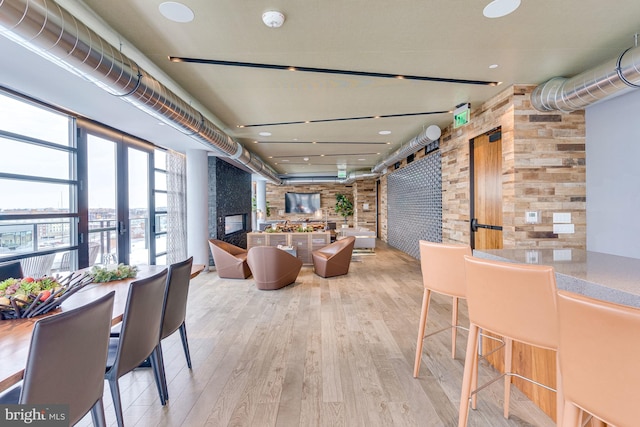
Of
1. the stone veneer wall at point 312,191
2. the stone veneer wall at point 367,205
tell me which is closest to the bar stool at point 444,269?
the stone veneer wall at point 367,205

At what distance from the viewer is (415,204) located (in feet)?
23.9

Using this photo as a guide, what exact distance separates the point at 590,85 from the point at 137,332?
13.9ft

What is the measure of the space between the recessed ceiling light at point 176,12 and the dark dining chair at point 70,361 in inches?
79.2

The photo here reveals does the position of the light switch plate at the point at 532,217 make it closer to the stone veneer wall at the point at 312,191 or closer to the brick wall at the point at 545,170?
the brick wall at the point at 545,170

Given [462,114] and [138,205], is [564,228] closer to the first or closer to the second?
[462,114]

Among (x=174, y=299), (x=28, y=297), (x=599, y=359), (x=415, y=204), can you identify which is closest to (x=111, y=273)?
(x=174, y=299)

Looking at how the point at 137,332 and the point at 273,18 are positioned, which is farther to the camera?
the point at 273,18

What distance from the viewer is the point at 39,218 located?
3.69m

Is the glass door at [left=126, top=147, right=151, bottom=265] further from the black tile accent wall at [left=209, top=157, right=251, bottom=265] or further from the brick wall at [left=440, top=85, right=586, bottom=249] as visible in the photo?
the brick wall at [left=440, top=85, right=586, bottom=249]

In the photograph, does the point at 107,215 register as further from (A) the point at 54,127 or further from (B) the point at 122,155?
(A) the point at 54,127

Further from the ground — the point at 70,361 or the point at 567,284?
the point at 567,284

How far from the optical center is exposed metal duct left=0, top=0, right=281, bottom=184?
155 centimetres

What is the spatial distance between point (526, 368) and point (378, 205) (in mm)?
10577

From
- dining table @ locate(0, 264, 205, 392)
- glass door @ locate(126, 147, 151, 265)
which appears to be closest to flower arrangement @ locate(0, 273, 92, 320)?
dining table @ locate(0, 264, 205, 392)
